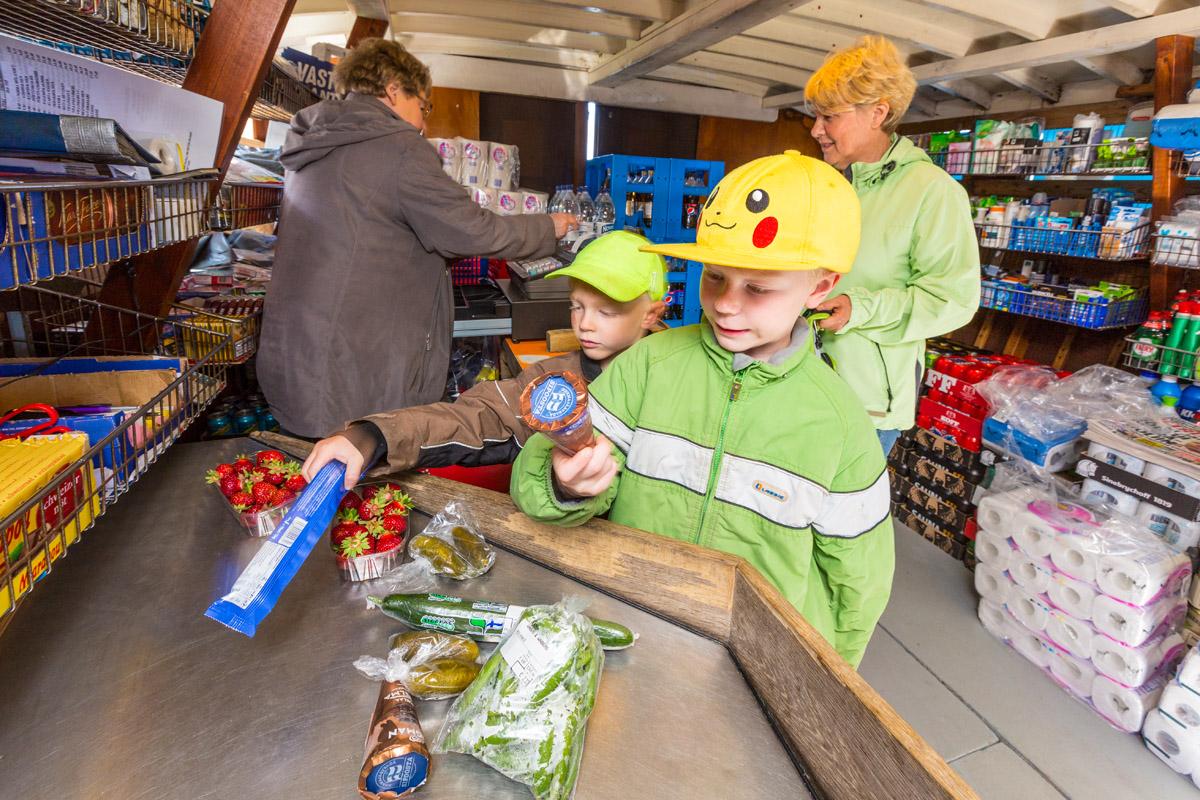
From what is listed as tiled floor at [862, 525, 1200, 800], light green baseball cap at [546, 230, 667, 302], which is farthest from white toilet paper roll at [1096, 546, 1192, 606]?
light green baseball cap at [546, 230, 667, 302]

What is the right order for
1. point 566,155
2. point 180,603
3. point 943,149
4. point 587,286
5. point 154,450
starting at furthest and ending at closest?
point 566,155 → point 943,149 → point 587,286 → point 154,450 → point 180,603

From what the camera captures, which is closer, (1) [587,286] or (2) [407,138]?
(1) [587,286]

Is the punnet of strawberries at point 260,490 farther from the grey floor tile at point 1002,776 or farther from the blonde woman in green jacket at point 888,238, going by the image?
the grey floor tile at point 1002,776

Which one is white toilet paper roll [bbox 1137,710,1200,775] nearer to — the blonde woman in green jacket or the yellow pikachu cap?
the blonde woman in green jacket

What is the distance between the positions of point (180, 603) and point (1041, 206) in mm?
4145

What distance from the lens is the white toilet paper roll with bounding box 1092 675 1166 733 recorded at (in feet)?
7.64

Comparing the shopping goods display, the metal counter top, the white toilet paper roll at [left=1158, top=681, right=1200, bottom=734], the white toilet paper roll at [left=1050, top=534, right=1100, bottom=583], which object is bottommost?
the white toilet paper roll at [left=1158, top=681, right=1200, bottom=734]

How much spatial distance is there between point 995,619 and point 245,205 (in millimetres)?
3492

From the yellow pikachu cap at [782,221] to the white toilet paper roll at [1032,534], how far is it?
2.23 meters

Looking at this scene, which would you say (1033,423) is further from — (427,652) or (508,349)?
(427,652)

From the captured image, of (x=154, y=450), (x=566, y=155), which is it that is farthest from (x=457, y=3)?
(x=154, y=450)

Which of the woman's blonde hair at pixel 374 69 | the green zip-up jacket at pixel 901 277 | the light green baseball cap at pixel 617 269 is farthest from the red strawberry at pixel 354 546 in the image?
the woman's blonde hair at pixel 374 69

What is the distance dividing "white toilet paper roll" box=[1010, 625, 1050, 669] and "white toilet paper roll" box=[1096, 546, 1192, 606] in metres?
0.43

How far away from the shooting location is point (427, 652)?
85 cm
